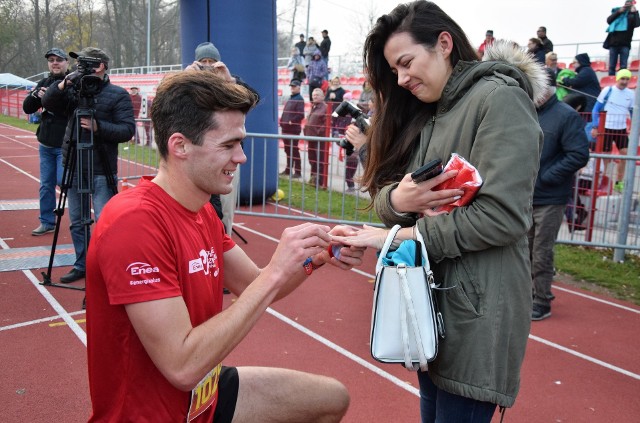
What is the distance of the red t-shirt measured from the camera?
1.70m

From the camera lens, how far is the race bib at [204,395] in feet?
6.26

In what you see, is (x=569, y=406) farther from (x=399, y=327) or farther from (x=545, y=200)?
(x=399, y=327)

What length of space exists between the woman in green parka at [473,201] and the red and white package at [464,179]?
0.06 feet

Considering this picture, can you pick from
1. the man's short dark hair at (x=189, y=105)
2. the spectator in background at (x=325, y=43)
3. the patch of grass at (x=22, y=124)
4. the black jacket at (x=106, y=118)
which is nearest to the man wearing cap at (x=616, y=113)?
the black jacket at (x=106, y=118)

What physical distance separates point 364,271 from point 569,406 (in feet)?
10.2

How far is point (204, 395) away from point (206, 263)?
1.47 ft

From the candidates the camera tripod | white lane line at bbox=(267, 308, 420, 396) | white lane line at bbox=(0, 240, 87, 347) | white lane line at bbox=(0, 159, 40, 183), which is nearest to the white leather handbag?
white lane line at bbox=(267, 308, 420, 396)

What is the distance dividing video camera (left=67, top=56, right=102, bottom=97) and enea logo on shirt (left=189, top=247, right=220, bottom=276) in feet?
11.5

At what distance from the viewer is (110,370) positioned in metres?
1.83

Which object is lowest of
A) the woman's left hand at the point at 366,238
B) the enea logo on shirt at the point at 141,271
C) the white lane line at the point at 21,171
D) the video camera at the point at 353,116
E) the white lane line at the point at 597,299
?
the white lane line at the point at 597,299

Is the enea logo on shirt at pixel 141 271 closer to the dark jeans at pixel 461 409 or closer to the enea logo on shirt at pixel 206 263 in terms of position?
the enea logo on shirt at pixel 206 263

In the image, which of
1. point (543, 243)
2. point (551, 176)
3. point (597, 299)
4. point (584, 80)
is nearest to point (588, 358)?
point (543, 243)

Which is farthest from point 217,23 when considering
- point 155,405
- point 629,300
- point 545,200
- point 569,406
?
point 155,405

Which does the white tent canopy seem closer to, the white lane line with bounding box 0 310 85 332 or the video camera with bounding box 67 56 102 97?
the video camera with bounding box 67 56 102 97
